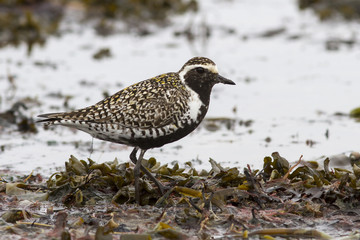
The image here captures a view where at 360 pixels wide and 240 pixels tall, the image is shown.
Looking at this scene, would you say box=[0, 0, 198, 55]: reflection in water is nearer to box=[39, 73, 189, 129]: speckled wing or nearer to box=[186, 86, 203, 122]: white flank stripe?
box=[39, 73, 189, 129]: speckled wing

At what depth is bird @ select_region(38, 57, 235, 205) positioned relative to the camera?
656 centimetres

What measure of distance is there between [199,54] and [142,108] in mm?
7700

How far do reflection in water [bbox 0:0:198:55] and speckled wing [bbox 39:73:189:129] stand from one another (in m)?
9.47

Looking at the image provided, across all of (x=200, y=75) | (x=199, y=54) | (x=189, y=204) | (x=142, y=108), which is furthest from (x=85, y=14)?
(x=189, y=204)

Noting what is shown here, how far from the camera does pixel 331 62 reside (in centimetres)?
1371

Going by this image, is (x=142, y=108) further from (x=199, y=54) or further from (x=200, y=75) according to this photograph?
(x=199, y=54)

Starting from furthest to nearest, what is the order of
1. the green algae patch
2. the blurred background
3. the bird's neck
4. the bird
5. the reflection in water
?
the reflection in water < the blurred background < the bird's neck < the bird < the green algae patch

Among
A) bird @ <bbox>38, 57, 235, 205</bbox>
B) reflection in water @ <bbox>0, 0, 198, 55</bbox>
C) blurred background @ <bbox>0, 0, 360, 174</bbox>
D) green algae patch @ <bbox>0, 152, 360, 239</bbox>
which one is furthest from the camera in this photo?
reflection in water @ <bbox>0, 0, 198, 55</bbox>

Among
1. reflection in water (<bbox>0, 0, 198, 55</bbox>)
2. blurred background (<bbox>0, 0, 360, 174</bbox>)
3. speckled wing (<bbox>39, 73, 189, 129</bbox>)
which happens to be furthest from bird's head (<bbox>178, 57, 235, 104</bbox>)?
reflection in water (<bbox>0, 0, 198, 55</bbox>)

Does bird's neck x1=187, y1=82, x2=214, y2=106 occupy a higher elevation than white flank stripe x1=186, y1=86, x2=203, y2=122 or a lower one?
higher

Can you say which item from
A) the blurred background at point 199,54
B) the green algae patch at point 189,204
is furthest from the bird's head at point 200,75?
the blurred background at point 199,54

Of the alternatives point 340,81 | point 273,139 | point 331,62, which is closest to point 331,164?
point 273,139

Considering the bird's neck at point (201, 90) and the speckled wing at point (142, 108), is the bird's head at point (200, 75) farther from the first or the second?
the speckled wing at point (142, 108)

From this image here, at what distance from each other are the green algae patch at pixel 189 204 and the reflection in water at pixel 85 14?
373 inches
